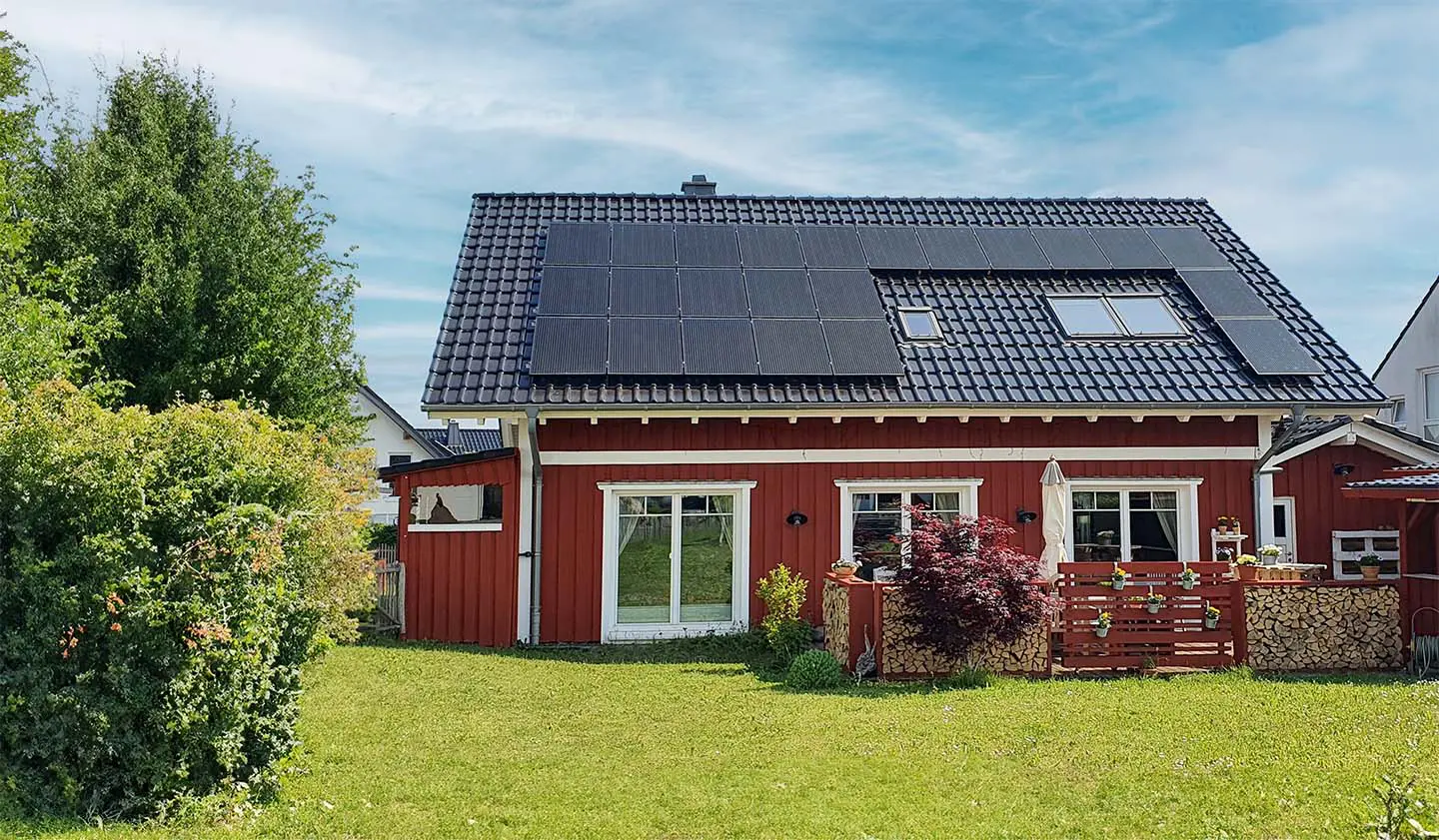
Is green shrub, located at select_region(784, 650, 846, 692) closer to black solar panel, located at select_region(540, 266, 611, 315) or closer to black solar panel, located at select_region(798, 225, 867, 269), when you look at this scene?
black solar panel, located at select_region(540, 266, 611, 315)

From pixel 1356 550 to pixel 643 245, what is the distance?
35.4ft

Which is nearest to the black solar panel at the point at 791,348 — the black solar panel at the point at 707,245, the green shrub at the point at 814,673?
the black solar panel at the point at 707,245

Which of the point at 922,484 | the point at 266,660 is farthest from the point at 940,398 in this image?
the point at 266,660

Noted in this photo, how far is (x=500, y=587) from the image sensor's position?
12805mm

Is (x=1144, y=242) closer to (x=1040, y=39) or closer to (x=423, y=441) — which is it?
(x=1040, y=39)

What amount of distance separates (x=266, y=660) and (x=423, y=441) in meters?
30.4

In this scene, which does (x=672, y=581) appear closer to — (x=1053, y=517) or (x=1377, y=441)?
(x=1053, y=517)

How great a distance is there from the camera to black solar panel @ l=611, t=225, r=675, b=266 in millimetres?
14781

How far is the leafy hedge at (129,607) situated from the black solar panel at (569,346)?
6609 mm

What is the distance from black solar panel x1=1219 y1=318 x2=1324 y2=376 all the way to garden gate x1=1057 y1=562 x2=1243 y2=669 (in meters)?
3.98

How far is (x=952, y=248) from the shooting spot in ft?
52.2

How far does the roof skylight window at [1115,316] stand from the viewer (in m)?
14.3

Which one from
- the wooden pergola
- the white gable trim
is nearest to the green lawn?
the wooden pergola

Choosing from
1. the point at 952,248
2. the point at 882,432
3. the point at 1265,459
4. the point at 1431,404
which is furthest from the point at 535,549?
the point at 1431,404
